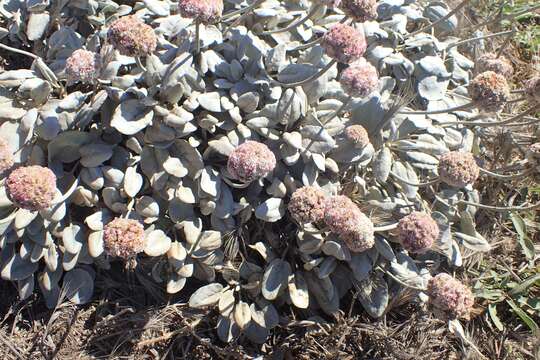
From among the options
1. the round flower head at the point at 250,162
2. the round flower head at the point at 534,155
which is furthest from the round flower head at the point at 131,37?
the round flower head at the point at 534,155

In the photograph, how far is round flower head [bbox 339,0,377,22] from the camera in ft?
8.94

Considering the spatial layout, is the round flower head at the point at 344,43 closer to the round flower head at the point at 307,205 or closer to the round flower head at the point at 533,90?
the round flower head at the point at 307,205

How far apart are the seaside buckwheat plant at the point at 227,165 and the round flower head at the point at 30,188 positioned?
306 millimetres

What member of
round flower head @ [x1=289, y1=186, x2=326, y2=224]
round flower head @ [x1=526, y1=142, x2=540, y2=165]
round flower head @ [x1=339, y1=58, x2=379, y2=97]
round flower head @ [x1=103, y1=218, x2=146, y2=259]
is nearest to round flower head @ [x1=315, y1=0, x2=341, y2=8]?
round flower head @ [x1=339, y1=58, x2=379, y2=97]

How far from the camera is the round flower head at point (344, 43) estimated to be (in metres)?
2.67

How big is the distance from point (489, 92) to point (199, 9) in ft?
4.38

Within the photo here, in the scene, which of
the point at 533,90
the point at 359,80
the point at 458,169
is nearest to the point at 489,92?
the point at 533,90

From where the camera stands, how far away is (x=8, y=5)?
357 centimetres

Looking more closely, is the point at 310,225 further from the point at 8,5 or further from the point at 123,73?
the point at 8,5

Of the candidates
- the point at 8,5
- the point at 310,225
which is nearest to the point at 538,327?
the point at 310,225

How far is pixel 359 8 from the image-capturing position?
2.74 meters

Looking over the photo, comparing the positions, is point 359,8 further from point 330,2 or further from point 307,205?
point 307,205

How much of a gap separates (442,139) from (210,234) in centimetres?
141

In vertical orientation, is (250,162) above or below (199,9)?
below
